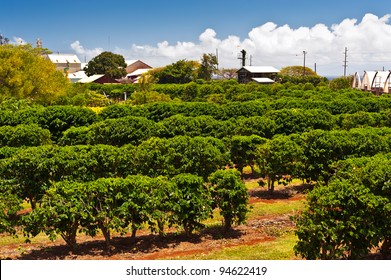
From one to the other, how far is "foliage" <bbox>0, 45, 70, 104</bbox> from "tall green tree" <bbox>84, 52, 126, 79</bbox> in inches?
2551

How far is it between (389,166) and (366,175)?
785mm

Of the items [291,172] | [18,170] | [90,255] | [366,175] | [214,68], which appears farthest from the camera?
[214,68]

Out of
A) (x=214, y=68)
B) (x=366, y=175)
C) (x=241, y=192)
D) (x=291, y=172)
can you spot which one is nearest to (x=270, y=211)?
(x=291, y=172)

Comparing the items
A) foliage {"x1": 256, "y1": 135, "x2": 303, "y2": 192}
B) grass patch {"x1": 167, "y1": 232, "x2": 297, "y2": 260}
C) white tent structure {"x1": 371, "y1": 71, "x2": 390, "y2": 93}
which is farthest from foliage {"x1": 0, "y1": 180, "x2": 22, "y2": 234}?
white tent structure {"x1": 371, "y1": 71, "x2": 390, "y2": 93}

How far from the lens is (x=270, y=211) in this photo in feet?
62.7

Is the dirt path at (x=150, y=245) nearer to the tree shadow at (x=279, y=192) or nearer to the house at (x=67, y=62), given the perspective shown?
Result: the tree shadow at (x=279, y=192)

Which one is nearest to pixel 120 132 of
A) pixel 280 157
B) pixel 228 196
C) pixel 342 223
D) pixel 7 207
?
pixel 280 157

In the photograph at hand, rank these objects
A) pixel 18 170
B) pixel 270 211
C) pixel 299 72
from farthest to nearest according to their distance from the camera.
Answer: pixel 299 72 < pixel 270 211 < pixel 18 170

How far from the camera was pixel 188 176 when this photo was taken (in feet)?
49.6

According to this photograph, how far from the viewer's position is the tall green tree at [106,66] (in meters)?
114

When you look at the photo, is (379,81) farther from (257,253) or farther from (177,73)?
(257,253)

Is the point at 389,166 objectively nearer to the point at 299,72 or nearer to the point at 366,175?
the point at 366,175

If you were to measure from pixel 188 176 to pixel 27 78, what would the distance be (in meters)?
34.4

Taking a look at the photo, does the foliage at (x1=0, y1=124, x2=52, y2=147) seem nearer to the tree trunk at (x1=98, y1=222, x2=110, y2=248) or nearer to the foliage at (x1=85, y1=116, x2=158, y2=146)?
the foliage at (x1=85, y1=116, x2=158, y2=146)
